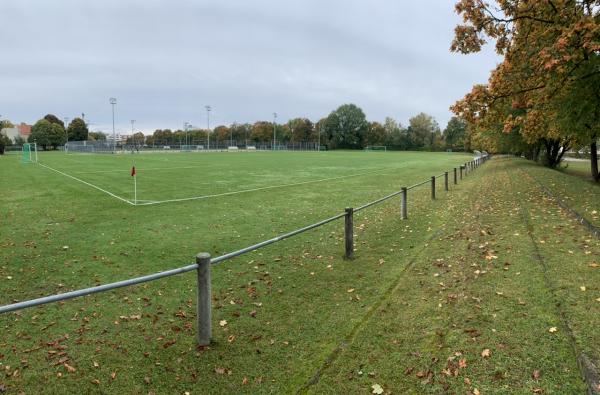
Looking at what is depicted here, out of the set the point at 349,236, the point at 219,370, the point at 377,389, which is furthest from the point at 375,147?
the point at 377,389

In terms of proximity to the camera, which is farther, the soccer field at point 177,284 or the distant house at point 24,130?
the distant house at point 24,130

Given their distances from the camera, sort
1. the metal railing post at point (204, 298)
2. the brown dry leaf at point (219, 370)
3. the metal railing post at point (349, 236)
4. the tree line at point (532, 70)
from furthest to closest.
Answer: the tree line at point (532, 70)
the metal railing post at point (349, 236)
the metal railing post at point (204, 298)
the brown dry leaf at point (219, 370)

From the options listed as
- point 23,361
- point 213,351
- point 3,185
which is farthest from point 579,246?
point 3,185

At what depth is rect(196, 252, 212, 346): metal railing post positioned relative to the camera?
4.45m

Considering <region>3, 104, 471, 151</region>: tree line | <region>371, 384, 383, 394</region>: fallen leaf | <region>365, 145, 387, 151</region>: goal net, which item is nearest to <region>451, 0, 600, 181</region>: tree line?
<region>371, 384, 383, 394</region>: fallen leaf

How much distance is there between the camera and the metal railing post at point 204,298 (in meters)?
4.45

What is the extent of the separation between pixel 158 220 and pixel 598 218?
11839 mm

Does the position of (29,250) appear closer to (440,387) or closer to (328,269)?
(328,269)

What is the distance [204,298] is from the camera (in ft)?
15.0

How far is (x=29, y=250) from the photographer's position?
8859 millimetres

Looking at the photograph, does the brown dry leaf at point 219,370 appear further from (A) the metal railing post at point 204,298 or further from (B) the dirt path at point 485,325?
(B) the dirt path at point 485,325

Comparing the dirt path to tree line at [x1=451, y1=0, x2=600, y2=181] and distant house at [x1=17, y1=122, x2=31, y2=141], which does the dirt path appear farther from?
distant house at [x1=17, y1=122, x2=31, y2=141]

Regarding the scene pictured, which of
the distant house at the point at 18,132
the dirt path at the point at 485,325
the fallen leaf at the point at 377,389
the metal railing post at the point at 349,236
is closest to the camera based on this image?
the fallen leaf at the point at 377,389

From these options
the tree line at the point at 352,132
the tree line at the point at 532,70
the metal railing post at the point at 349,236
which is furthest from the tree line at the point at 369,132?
the metal railing post at the point at 349,236
